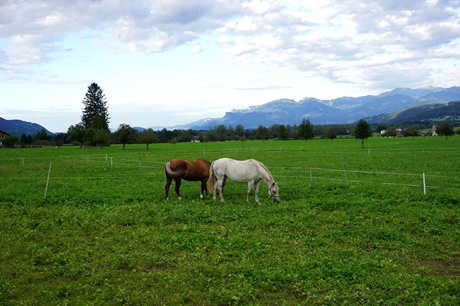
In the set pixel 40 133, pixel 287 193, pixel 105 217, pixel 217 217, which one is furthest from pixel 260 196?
pixel 40 133

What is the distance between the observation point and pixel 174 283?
756cm

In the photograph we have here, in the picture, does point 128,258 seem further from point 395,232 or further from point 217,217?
point 395,232

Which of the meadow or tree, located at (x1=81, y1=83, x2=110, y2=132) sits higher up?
tree, located at (x1=81, y1=83, x2=110, y2=132)

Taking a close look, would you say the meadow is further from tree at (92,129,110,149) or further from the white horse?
tree at (92,129,110,149)

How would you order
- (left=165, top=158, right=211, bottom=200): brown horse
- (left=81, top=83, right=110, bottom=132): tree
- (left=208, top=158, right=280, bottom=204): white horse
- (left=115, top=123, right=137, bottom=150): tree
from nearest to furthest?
(left=208, top=158, right=280, bottom=204): white horse, (left=165, top=158, right=211, bottom=200): brown horse, (left=115, top=123, right=137, bottom=150): tree, (left=81, top=83, right=110, bottom=132): tree

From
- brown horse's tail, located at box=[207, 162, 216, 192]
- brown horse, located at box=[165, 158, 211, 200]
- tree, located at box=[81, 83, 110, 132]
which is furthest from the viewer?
tree, located at box=[81, 83, 110, 132]

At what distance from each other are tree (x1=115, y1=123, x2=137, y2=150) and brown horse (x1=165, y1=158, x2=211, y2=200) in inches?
2477

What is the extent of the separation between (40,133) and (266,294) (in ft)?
560

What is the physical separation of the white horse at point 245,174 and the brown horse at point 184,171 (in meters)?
0.77

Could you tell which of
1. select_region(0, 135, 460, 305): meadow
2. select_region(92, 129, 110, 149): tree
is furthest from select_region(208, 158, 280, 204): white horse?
select_region(92, 129, 110, 149): tree

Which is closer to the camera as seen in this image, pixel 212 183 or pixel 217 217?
pixel 217 217

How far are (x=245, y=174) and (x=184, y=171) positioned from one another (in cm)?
308

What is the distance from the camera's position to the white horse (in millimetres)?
15195

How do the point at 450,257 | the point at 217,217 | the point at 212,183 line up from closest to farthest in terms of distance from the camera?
the point at 450,257 → the point at 217,217 → the point at 212,183
